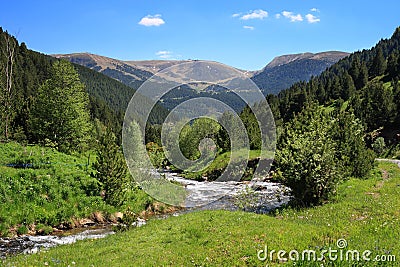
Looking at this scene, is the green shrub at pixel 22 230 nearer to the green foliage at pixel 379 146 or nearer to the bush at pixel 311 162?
the bush at pixel 311 162

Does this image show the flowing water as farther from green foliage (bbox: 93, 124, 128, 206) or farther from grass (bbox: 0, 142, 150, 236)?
green foliage (bbox: 93, 124, 128, 206)

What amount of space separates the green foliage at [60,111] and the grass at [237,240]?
4001 centimetres

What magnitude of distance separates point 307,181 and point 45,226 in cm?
2018

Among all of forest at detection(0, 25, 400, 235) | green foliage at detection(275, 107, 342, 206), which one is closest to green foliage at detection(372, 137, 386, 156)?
forest at detection(0, 25, 400, 235)

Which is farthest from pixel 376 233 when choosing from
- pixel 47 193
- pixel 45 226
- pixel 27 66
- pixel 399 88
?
pixel 27 66

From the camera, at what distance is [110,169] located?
31.5 metres

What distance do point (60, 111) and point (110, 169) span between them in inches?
1020

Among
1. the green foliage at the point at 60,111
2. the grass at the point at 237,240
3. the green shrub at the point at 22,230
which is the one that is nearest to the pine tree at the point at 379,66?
the green foliage at the point at 60,111

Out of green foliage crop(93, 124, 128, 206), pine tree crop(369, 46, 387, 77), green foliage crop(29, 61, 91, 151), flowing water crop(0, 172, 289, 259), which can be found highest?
pine tree crop(369, 46, 387, 77)

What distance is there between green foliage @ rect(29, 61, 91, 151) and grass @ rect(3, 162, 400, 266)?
131ft

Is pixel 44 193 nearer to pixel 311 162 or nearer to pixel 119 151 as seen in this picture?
pixel 119 151

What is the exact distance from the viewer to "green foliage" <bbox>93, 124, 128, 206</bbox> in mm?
31188

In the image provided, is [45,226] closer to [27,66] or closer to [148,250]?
[148,250]

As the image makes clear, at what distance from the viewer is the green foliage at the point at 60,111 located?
171 ft
